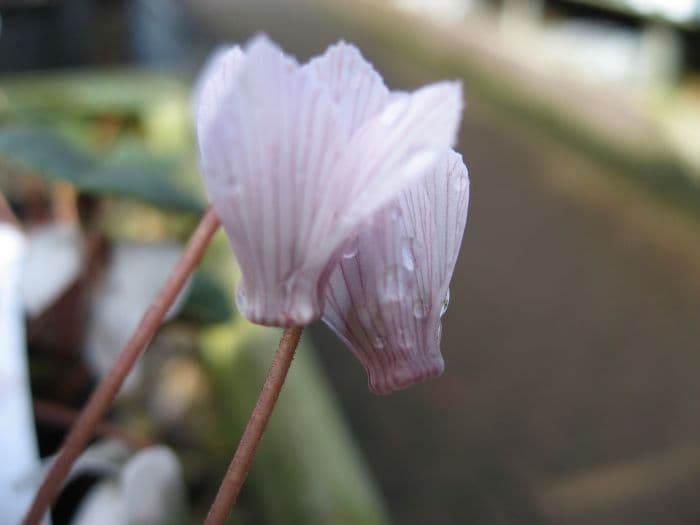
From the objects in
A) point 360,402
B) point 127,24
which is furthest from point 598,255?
point 127,24

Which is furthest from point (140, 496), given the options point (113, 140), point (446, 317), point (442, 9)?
point (442, 9)

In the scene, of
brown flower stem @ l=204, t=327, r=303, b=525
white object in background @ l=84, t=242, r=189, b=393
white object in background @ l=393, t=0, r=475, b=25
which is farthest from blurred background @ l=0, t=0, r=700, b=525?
white object in background @ l=393, t=0, r=475, b=25

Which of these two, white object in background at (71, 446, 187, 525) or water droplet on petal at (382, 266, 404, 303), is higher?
water droplet on petal at (382, 266, 404, 303)

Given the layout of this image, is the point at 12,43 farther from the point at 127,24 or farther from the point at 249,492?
the point at 249,492

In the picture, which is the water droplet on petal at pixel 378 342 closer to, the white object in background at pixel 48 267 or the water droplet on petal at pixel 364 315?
the water droplet on petal at pixel 364 315

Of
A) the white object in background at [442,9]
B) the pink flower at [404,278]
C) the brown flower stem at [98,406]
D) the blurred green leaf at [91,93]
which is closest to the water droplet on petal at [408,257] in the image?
the pink flower at [404,278]

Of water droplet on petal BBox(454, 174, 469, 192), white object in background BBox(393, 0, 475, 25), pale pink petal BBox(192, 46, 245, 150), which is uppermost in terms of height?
pale pink petal BBox(192, 46, 245, 150)

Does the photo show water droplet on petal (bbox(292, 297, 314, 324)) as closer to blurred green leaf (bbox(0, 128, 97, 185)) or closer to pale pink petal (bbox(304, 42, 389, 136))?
pale pink petal (bbox(304, 42, 389, 136))
